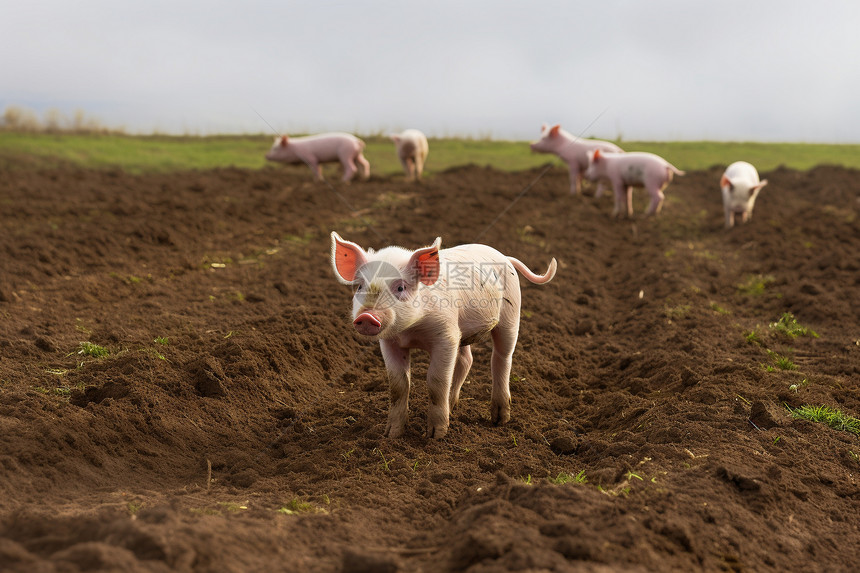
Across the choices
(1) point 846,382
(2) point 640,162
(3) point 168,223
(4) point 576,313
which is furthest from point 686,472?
(2) point 640,162

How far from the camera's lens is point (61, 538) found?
318 centimetres

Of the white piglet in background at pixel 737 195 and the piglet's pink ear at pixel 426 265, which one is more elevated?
the piglet's pink ear at pixel 426 265

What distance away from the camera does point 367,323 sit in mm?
4504

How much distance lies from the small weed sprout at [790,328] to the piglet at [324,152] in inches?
504

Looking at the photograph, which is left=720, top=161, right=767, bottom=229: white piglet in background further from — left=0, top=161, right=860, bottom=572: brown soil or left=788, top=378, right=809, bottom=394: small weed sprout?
left=788, top=378, right=809, bottom=394: small weed sprout

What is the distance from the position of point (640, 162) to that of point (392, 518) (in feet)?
42.2

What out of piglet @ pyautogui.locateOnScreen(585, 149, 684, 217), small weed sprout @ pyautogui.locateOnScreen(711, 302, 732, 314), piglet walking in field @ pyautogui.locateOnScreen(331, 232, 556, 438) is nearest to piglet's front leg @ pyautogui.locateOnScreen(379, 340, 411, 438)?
piglet walking in field @ pyautogui.locateOnScreen(331, 232, 556, 438)

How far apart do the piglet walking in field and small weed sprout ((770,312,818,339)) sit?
4.08 metres

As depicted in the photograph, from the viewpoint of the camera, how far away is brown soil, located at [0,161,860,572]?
3.45 m

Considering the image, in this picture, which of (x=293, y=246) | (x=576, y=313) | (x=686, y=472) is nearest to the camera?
(x=686, y=472)

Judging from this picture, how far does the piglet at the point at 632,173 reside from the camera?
50.7ft

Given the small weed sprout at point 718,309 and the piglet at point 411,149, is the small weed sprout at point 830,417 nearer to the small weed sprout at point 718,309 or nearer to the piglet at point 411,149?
the small weed sprout at point 718,309

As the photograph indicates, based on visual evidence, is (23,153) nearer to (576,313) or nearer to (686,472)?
(576,313)

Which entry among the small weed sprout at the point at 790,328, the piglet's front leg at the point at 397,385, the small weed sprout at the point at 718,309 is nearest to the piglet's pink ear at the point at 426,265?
the piglet's front leg at the point at 397,385
